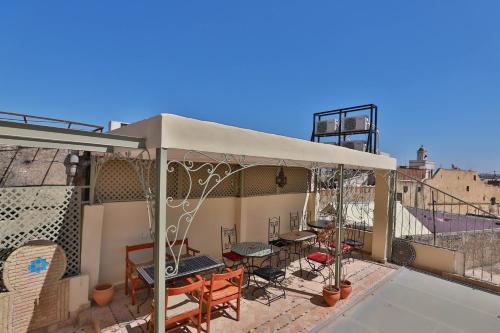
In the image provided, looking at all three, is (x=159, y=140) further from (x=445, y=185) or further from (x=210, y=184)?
(x=445, y=185)

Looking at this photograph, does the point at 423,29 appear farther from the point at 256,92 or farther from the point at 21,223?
the point at 256,92

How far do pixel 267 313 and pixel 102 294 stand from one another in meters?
2.96

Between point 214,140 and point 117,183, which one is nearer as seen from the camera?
point 214,140

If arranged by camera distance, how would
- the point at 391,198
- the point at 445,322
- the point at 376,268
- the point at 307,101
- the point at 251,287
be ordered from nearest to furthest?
1. the point at 445,322
2. the point at 251,287
3. the point at 376,268
4. the point at 391,198
5. the point at 307,101

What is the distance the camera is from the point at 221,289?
382cm

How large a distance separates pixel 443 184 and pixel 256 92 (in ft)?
70.6

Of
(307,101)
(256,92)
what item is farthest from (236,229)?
(256,92)

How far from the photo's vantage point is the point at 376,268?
21.0ft

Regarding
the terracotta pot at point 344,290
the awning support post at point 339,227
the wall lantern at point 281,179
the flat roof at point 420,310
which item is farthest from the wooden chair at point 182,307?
the wall lantern at point 281,179

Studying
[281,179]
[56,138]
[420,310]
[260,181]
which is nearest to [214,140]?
[56,138]

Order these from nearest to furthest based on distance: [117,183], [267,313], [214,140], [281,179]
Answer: [214,140], [267,313], [117,183], [281,179]

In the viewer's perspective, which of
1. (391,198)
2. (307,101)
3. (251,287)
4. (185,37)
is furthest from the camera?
(307,101)

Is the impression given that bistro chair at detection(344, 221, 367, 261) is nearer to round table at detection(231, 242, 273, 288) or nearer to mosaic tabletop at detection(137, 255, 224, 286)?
round table at detection(231, 242, 273, 288)

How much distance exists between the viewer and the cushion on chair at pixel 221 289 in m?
3.67
